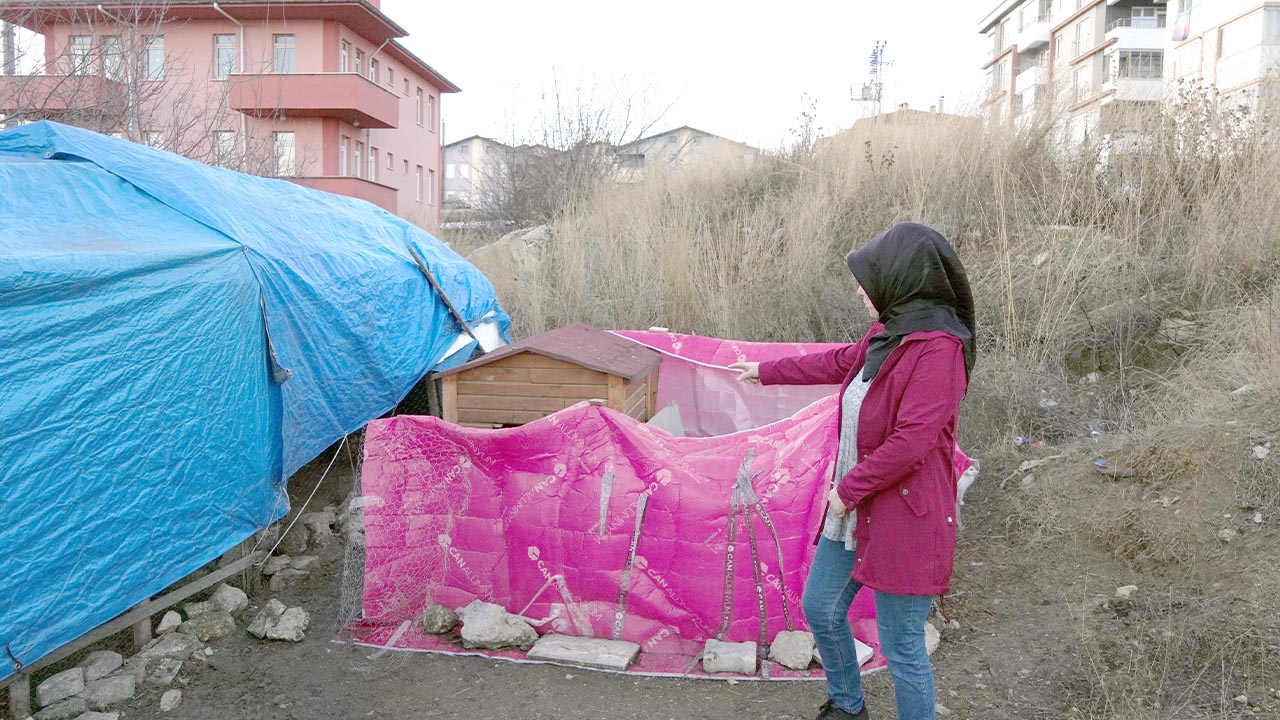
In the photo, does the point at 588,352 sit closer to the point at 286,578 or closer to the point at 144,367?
the point at 286,578

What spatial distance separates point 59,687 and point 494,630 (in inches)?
65.9

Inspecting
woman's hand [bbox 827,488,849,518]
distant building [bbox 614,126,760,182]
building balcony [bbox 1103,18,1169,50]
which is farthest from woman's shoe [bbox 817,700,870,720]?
building balcony [bbox 1103,18,1169,50]

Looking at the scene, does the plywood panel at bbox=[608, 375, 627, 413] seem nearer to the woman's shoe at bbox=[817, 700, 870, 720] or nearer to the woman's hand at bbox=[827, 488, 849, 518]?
the woman's shoe at bbox=[817, 700, 870, 720]

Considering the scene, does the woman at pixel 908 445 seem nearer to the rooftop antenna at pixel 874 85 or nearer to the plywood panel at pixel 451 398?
the plywood panel at pixel 451 398

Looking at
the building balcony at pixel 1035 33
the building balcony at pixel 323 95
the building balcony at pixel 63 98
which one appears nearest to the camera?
the building balcony at pixel 63 98

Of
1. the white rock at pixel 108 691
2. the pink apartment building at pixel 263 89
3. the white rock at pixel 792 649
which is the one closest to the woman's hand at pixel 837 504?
the white rock at pixel 792 649

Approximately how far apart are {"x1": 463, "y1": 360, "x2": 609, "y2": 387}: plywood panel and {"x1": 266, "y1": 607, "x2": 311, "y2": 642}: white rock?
180cm

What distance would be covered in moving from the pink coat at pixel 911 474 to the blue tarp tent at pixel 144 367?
280 centimetres

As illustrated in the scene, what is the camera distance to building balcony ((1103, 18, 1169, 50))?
37125mm

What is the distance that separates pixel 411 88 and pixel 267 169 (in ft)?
81.6

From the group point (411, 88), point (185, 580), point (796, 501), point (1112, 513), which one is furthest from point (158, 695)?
point (411, 88)

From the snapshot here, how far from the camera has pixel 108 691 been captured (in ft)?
11.6

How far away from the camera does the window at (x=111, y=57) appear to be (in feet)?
32.3

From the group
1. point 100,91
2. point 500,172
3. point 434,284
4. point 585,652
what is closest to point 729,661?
point 585,652
